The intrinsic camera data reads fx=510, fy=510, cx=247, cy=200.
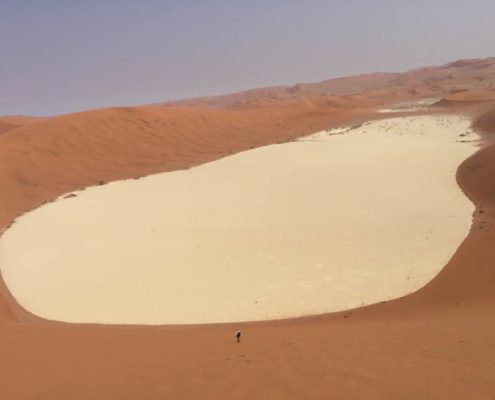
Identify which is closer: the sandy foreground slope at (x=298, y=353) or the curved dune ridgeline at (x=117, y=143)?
the sandy foreground slope at (x=298, y=353)

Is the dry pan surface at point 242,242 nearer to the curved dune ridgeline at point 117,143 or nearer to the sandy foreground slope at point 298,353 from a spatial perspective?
the sandy foreground slope at point 298,353

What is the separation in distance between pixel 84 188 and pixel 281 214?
1019cm

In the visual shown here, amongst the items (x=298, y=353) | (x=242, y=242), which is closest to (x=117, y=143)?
(x=242, y=242)

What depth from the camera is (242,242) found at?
1266cm

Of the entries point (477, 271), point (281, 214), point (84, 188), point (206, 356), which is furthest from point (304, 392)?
point (84, 188)

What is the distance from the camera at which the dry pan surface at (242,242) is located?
953 centimetres

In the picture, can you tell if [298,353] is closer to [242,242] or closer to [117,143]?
[242,242]

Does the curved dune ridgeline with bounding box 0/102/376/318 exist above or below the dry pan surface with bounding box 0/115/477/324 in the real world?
above

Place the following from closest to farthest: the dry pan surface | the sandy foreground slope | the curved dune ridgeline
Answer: the sandy foreground slope → the dry pan surface → the curved dune ridgeline

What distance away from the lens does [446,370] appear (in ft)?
15.2

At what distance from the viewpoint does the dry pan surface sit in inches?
375

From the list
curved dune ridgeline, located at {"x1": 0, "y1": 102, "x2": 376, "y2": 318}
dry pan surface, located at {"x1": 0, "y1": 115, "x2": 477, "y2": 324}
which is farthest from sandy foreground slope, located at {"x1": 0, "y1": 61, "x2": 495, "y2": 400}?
curved dune ridgeline, located at {"x1": 0, "y1": 102, "x2": 376, "y2": 318}

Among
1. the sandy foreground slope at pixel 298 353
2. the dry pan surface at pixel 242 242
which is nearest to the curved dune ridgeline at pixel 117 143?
the dry pan surface at pixel 242 242

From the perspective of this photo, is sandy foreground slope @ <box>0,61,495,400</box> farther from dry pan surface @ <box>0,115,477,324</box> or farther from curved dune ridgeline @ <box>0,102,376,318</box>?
curved dune ridgeline @ <box>0,102,376,318</box>
